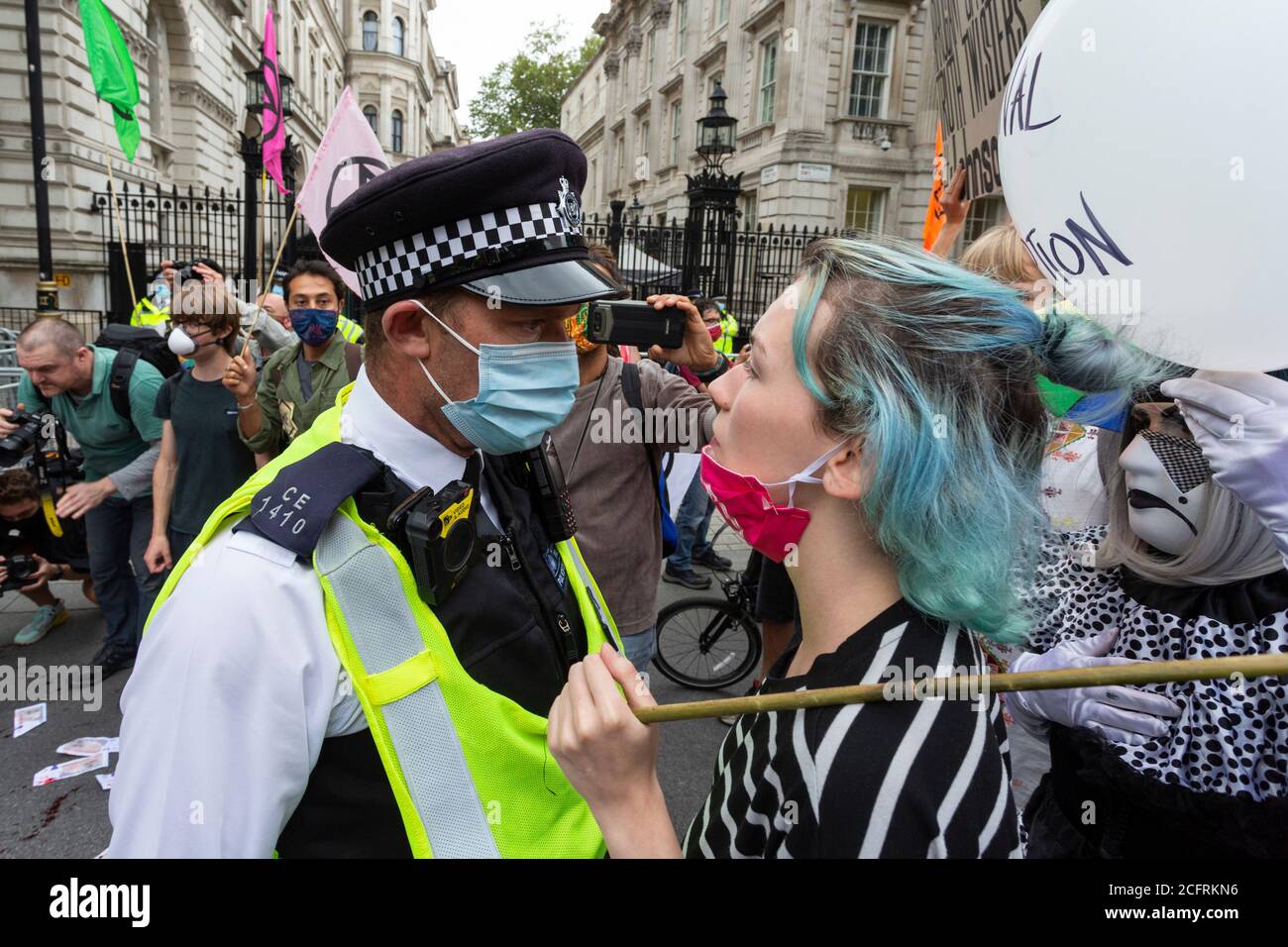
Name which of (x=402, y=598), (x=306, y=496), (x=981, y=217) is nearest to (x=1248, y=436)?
(x=402, y=598)

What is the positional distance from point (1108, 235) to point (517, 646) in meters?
1.27

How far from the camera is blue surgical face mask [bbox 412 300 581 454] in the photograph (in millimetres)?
1473

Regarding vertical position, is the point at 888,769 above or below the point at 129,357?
below

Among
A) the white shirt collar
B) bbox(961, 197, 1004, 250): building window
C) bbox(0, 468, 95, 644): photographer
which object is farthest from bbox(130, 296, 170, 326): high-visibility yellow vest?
bbox(961, 197, 1004, 250): building window

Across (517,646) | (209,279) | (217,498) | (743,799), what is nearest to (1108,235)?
(743,799)

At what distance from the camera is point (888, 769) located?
3.26ft

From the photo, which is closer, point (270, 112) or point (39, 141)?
point (270, 112)

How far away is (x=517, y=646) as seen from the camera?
55.2 inches

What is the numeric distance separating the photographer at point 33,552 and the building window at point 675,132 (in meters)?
28.9

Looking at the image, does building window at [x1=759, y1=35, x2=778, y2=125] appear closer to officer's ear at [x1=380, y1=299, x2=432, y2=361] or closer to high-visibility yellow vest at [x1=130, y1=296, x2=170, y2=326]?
high-visibility yellow vest at [x1=130, y1=296, x2=170, y2=326]

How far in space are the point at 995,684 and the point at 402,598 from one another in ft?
2.84

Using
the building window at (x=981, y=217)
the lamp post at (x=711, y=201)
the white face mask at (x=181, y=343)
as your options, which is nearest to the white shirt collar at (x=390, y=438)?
the white face mask at (x=181, y=343)

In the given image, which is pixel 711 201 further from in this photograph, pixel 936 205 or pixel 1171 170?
pixel 1171 170

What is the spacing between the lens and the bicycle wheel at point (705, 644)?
4453 millimetres
